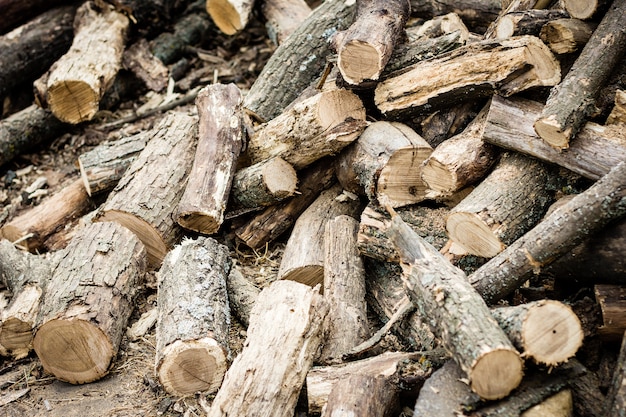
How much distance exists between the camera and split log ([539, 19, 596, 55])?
382 cm

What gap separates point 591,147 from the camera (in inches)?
131

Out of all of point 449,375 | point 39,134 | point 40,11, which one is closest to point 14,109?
point 39,134

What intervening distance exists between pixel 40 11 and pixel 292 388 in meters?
5.21

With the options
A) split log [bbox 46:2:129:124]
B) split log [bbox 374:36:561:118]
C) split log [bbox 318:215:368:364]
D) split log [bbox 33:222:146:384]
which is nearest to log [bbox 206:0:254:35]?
split log [bbox 46:2:129:124]

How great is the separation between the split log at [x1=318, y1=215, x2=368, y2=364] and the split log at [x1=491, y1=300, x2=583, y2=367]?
3.65ft

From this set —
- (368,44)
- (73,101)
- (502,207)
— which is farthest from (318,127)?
(73,101)

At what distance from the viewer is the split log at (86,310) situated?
3.52m

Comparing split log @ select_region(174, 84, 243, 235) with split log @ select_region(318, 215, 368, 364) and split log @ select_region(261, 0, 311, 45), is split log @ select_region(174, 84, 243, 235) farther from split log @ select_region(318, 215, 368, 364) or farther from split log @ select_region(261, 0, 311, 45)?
split log @ select_region(261, 0, 311, 45)

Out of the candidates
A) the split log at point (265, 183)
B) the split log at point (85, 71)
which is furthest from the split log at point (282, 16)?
the split log at point (265, 183)

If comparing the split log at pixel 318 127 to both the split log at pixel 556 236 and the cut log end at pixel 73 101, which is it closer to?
the split log at pixel 556 236

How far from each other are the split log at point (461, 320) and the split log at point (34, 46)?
4.66 meters

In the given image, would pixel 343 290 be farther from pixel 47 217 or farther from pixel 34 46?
pixel 34 46

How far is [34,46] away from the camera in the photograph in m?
6.15

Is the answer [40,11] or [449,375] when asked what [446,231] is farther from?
[40,11]
